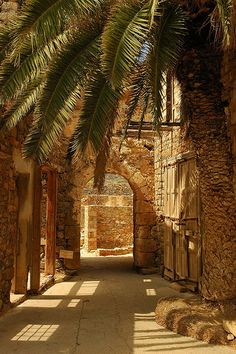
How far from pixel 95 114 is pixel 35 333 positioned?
2949 mm

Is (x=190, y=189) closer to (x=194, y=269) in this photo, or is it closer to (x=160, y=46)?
(x=194, y=269)

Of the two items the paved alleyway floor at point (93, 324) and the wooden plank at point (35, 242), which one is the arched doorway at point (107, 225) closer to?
the paved alleyway floor at point (93, 324)

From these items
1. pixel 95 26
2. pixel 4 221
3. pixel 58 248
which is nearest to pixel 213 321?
pixel 4 221

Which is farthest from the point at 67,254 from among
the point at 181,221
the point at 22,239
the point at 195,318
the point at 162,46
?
the point at 162,46

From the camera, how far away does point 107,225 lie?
17.8 m

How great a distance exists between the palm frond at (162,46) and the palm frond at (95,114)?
619 mm

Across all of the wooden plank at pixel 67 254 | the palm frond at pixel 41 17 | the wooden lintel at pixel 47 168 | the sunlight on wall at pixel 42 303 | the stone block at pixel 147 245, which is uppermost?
the palm frond at pixel 41 17

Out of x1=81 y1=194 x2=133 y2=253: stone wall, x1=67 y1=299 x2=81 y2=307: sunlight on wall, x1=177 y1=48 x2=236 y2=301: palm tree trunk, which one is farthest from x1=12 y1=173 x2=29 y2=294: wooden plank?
x1=81 y1=194 x2=133 y2=253: stone wall

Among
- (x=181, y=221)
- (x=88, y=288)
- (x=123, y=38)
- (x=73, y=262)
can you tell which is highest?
(x=123, y=38)

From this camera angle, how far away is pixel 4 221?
6.23 meters

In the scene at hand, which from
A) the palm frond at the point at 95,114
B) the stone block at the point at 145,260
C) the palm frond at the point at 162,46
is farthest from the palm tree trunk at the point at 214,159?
the stone block at the point at 145,260

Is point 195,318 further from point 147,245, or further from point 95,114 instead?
point 147,245

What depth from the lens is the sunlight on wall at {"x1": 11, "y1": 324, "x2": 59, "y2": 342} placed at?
4867mm

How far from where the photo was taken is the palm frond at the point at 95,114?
457 cm
